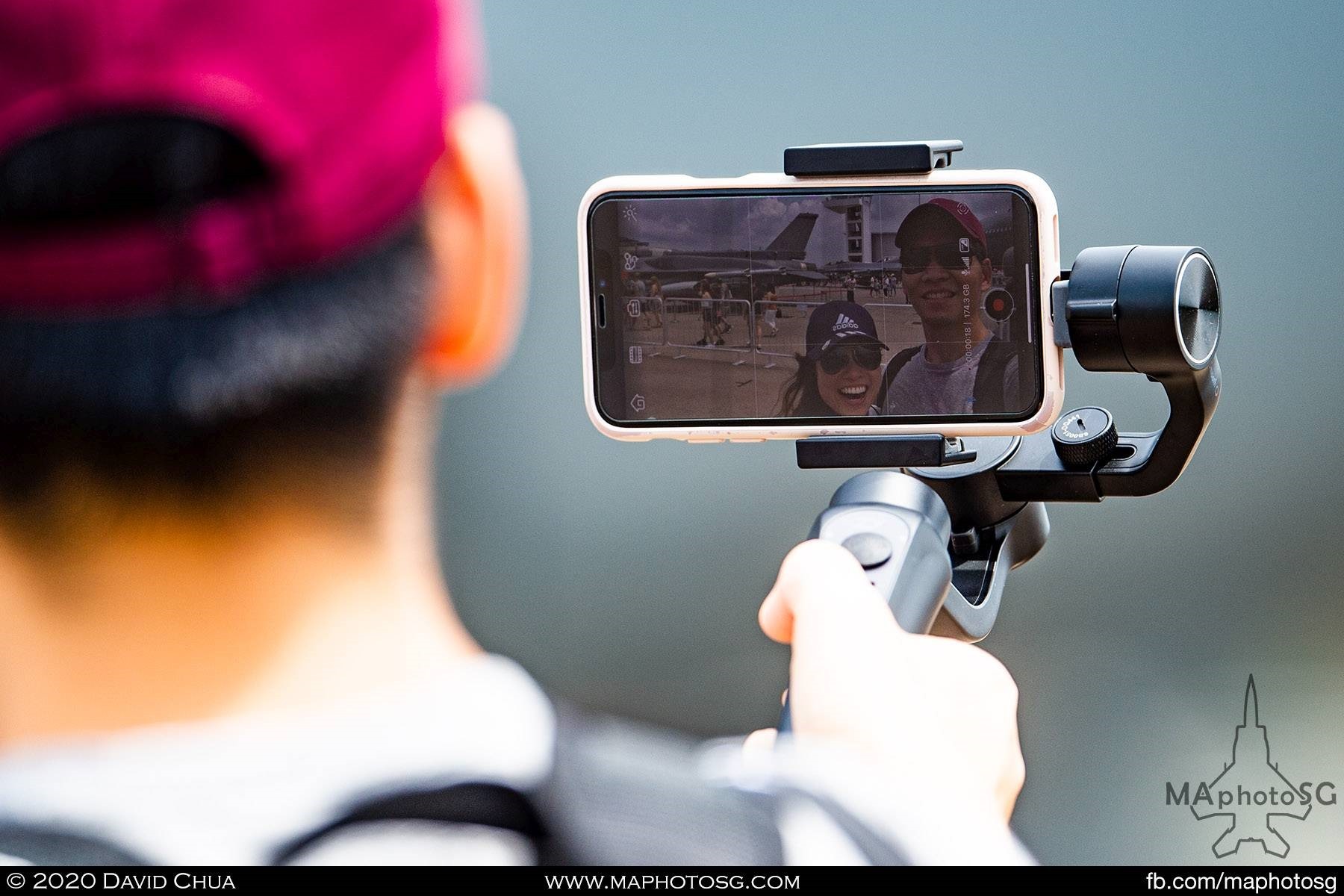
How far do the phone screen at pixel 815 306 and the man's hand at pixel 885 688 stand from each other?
0.09m

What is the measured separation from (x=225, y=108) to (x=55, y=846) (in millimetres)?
146

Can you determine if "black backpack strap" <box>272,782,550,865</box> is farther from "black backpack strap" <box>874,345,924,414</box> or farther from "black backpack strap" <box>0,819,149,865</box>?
"black backpack strap" <box>874,345,924,414</box>

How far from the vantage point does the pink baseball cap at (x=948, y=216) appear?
56 centimetres

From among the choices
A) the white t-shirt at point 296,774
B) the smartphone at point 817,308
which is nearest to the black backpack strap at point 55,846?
the white t-shirt at point 296,774

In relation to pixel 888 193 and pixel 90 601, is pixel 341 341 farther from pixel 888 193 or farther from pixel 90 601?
pixel 888 193

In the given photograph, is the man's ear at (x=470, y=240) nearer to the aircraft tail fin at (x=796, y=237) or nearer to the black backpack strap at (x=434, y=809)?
the black backpack strap at (x=434, y=809)

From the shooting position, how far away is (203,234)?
218mm

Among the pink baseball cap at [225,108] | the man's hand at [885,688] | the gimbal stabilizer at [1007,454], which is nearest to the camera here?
the pink baseball cap at [225,108]

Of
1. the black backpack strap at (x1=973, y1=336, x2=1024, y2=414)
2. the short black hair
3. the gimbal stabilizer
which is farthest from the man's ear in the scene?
the black backpack strap at (x1=973, y1=336, x2=1024, y2=414)

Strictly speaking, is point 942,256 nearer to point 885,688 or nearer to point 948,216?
point 948,216

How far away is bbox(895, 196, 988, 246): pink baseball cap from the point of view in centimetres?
56

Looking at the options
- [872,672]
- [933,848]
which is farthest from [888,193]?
[933,848]

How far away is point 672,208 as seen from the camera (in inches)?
22.3

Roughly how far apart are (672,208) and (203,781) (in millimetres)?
381
